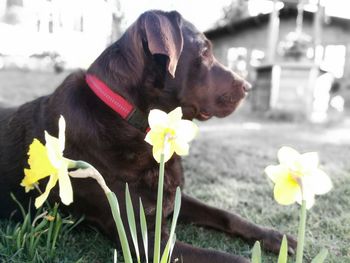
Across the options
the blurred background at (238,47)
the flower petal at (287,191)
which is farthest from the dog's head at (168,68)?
the blurred background at (238,47)

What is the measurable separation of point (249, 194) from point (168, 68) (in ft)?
4.59

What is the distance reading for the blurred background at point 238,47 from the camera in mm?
8594

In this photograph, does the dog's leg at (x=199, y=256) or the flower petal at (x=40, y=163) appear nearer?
the flower petal at (x=40, y=163)

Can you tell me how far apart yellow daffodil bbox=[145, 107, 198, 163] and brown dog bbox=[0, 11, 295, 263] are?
0.72m

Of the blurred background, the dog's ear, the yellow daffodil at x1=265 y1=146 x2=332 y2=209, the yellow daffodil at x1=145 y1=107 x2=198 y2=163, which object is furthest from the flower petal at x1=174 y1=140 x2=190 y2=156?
the blurred background

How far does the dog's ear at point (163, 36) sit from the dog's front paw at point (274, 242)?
0.92m

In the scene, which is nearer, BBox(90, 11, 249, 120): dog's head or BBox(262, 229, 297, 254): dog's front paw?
BBox(90, 11, 249, 120): dog's head

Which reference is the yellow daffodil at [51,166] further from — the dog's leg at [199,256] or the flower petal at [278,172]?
the dog's leg at [199,256]

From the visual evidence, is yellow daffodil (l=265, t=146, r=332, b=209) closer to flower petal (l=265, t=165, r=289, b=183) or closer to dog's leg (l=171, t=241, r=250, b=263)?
flower petal (l=265, t=165, r=289, b=183)

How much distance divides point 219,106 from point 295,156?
1346 mm

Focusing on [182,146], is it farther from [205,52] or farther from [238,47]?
[238,47]

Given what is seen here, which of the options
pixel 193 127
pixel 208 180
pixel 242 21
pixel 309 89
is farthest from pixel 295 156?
pixel 242 21

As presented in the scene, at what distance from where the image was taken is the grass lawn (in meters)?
1.96

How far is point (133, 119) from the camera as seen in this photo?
193 cm
